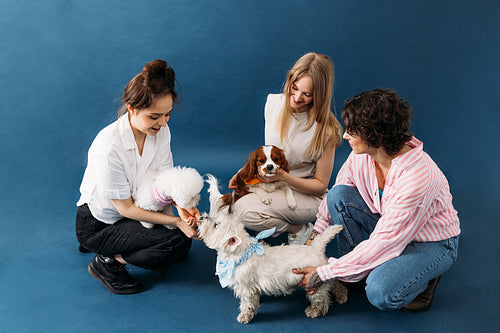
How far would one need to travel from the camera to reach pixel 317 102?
2.55 metres

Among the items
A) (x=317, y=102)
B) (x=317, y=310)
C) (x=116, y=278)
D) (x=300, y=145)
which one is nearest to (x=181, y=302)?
(x=116, y=278)

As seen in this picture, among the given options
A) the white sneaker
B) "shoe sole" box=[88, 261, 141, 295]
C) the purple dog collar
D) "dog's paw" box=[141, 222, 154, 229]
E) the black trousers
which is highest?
the purple dog collar

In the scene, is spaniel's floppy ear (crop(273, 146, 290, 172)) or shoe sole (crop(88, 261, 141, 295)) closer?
shoe sole (crop(88, 261, 141, 295))

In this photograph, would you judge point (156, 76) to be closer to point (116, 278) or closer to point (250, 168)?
point (250, 168)

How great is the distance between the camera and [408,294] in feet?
6.79

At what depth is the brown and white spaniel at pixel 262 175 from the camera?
2.51m

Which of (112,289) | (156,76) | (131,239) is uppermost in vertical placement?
(156,76)

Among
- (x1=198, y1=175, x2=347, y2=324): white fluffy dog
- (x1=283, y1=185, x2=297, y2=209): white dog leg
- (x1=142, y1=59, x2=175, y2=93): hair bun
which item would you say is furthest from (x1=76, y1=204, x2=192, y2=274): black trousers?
(x1=142, y1=59, x2=175, y2=93): hair bun

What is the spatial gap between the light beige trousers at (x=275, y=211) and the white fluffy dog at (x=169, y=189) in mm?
477

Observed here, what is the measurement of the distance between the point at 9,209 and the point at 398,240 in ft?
8.87

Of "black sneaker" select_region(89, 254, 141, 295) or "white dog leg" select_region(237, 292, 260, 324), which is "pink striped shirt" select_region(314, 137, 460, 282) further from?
"black sneaker" select_region(89, 254, 141, 295)

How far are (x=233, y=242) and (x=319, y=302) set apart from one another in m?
0.56

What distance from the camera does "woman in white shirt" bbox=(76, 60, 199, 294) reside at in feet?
6.93

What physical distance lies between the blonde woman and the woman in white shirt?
20.3 inches
